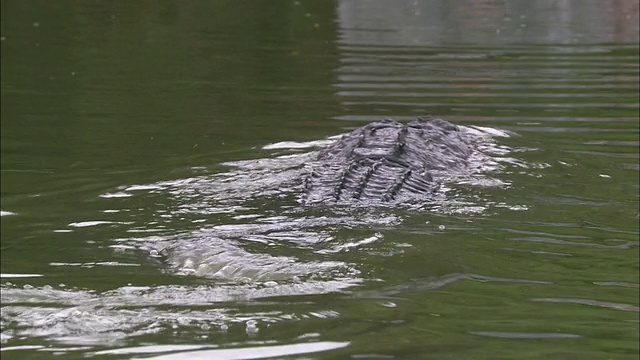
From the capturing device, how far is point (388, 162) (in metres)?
8.43

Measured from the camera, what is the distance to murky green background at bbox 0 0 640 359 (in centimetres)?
524

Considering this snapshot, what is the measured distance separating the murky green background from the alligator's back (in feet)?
0.93

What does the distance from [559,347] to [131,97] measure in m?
8.39

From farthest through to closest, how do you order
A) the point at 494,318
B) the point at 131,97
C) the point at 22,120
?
the point at 131,97, the point at 22,120, the point at 494,318

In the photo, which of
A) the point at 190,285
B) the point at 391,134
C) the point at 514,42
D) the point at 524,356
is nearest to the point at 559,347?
the point at 524,356

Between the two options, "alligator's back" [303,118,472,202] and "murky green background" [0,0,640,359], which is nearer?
"murky green background" [0,0,640,359]

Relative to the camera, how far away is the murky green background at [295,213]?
206 inches

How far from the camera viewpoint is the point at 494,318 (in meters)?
5.56

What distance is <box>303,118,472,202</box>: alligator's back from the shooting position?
7.75 meters

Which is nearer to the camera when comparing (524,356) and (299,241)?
(524,356)

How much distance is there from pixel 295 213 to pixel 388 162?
1326 mm

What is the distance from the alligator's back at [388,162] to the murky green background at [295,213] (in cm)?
28

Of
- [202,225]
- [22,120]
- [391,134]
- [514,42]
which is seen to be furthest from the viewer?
[514,42]

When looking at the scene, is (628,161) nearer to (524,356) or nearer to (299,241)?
(299,241)
